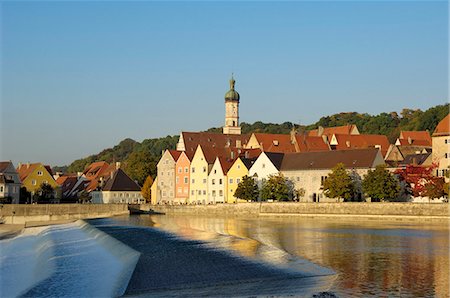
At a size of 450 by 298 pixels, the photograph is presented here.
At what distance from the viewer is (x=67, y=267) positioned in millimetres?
29281

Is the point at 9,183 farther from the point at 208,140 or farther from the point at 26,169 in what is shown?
the point at 208,140

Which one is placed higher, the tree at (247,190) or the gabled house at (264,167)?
the gabled house at (264,167)

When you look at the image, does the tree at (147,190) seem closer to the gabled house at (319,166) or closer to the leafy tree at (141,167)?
the leafy tree at (141,167)

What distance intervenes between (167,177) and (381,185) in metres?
38.9

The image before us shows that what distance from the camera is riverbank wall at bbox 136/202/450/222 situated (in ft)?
200

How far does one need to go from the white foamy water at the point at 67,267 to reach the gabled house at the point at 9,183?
40652 mm

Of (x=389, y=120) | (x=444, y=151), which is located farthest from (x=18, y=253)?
(x=389, y=120)

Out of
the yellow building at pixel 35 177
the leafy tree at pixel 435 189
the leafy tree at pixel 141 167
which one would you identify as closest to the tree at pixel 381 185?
the leafy tree at pixel 435 189

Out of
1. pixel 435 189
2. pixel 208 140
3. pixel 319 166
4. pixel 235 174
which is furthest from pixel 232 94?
pixel 435 189

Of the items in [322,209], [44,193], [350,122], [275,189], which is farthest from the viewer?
[350,122]

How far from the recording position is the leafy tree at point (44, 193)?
9394 centimetres

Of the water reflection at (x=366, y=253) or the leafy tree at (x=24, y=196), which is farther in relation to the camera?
the leafy tree at (x=24, y=196)

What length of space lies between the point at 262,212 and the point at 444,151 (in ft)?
73.1

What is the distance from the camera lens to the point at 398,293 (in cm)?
2139
